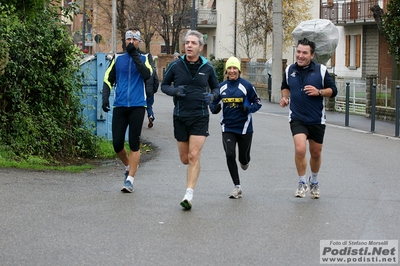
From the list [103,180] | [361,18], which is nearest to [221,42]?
[361,18]

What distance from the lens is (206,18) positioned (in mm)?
61625

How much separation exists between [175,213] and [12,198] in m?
Answer: 1.85

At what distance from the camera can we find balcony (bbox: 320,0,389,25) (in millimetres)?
41050

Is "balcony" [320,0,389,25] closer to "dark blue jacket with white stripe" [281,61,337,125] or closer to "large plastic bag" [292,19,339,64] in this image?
"large plastic bag" [292,19,339,64]

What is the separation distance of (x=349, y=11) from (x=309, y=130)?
34.5 m

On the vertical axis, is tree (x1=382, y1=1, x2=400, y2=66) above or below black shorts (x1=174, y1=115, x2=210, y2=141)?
above

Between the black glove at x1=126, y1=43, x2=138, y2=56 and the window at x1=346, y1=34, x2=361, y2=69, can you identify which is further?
the window at x1=346, y1=34, x2=361, y2=69

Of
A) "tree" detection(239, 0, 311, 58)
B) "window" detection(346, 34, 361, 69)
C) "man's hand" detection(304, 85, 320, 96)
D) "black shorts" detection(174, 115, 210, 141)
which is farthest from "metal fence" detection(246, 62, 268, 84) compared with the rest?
"black shorts" detection(174, 115, 210, 141)

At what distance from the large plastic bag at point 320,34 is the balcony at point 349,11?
878cm

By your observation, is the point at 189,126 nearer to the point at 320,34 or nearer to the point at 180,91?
the point at 180,91

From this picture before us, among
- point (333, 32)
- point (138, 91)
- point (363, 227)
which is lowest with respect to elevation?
point (363, 227)

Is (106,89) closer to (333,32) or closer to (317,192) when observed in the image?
(317,192)

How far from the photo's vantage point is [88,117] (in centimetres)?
1512

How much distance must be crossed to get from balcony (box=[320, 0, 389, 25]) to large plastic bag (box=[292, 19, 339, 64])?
28.8 feet
